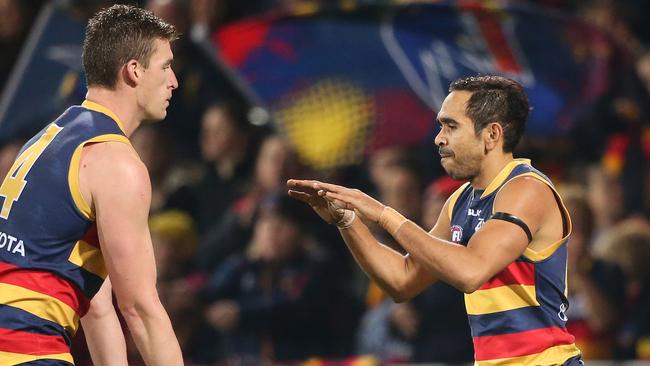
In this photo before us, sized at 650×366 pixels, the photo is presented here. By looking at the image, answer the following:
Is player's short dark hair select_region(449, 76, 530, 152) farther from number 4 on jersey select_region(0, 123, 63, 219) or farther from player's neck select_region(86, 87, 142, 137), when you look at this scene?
number 4 on jersey select_region(0, 123, 63, 219)

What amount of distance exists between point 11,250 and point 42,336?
342 millimetres

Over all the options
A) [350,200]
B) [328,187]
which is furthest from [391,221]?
[328,187]

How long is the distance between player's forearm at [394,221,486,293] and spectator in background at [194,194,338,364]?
3.80 m

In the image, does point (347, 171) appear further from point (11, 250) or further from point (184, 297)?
point (11, 250)

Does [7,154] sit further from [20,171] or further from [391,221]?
[391,221]

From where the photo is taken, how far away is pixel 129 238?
4.36 m

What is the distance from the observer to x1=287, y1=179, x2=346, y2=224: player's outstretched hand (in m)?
4.95

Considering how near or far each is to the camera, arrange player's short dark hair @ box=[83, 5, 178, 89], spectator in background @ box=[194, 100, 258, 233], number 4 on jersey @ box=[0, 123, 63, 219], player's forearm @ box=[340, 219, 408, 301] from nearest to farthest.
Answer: number 4 on jersey @ box=[0, 123, 63, 219] < player's short dark hair @ box=[83, 5, 178, 89] < player's forearm @ box=[340, 219, 408, 301] < spectator in background @ box=[194, 100, 258, 233]

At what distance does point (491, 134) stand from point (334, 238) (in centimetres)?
396

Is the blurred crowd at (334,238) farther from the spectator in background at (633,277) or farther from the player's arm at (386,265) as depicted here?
the player's arm at (386,265)

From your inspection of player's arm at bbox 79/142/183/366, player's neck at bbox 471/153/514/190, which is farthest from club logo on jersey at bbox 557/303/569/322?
player's arm at bbox 79/142/183/366

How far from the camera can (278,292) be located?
8891 millimetres

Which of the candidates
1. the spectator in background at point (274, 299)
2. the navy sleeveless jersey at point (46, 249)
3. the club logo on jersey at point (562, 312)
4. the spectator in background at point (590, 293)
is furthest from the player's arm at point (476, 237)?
the spectator in background at point (274, 299)

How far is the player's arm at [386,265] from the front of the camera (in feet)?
17.8
